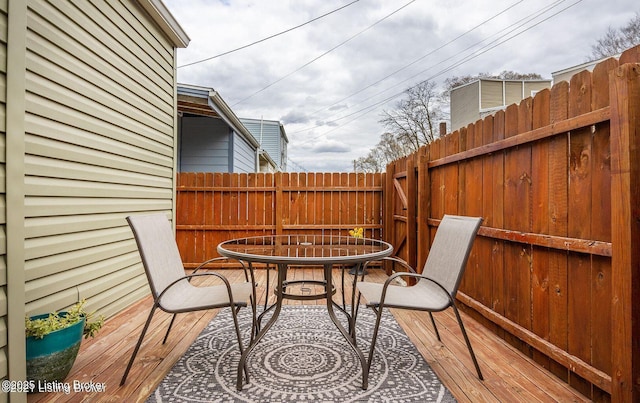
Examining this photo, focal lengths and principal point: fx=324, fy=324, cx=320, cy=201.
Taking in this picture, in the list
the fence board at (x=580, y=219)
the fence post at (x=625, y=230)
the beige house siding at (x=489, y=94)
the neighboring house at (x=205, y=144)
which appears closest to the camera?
the fence post at (x=625, y=230)

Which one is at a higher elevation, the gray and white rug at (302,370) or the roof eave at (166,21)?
the roof eave at (166,21)

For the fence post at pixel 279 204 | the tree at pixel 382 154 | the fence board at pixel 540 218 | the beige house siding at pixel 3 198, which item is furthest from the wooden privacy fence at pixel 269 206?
the tree at pixel 382 154

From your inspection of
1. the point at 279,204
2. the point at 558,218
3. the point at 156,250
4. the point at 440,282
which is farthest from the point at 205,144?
the point at 558,218

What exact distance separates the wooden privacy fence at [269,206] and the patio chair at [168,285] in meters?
2.77

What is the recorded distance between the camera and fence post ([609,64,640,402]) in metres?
1.30

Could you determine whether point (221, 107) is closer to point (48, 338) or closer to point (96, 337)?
point (96, 337)

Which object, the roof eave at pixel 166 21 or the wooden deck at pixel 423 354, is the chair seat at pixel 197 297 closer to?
the wooden deck at pixel 423 354

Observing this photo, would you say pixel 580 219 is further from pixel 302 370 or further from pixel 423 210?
pixel 423 210

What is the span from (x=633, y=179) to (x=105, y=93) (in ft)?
11.6

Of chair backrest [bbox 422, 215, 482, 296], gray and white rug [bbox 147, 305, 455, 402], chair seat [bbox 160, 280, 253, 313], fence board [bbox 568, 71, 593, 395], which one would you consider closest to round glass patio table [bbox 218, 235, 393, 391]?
gray and white rug [bbox 147, 305, 455, 402]

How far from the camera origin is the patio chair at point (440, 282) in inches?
72.9

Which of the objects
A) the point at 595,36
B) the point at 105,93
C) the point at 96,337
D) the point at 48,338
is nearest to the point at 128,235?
the point at 96,337

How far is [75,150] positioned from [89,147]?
0.16m

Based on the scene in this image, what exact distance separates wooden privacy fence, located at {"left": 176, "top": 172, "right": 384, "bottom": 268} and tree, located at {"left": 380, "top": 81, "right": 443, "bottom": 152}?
991 cm
